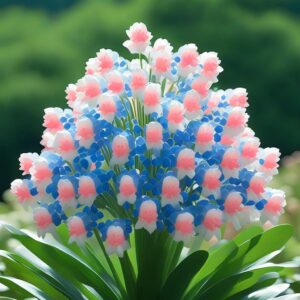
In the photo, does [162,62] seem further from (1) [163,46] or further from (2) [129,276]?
(2) [129,276]

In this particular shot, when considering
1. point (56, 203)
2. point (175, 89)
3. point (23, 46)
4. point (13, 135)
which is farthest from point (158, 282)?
point (23, 46)

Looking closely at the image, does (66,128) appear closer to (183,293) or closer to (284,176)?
(183,293)

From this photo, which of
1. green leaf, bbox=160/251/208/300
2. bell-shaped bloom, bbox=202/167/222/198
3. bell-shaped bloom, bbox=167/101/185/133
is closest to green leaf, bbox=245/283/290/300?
green leaf, bbox=160/251/208/300

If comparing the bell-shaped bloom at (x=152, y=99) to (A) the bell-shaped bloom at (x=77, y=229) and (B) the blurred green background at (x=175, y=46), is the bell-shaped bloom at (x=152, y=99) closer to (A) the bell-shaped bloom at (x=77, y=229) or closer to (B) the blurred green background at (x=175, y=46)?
(A) the bell-shaped bloom at (x=77, y=229)

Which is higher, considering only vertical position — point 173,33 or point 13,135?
point 173,33

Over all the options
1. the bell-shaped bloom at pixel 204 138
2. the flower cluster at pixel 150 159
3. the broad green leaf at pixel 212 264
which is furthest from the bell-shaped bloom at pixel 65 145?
the broad green leaf at pixel 212 264

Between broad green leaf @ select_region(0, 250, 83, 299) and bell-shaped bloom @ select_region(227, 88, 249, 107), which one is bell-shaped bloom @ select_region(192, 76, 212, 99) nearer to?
bell-shaped bloom @ select_region(227, 88, 249, 107)
